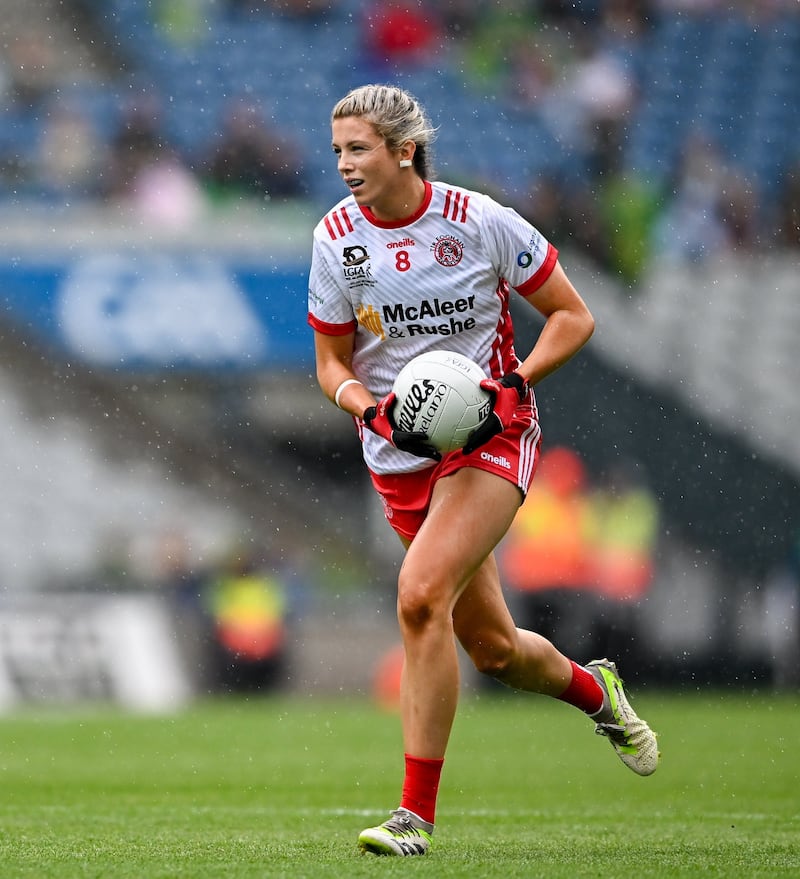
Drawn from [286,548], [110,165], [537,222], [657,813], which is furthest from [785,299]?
[657,813]

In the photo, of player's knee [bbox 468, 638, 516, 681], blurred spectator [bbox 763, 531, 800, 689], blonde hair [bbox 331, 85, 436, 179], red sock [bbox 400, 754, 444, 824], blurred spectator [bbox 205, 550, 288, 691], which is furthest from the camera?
blurred spectator [bbox 763, 531, 800, 689]

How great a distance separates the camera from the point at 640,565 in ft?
46.2

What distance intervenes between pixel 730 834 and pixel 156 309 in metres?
11.1

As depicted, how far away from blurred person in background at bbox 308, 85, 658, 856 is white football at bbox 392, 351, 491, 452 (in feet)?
0.12

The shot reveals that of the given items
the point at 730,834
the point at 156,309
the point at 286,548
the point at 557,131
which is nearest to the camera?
the point at 730,834

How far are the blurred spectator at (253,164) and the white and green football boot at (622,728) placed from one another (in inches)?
443

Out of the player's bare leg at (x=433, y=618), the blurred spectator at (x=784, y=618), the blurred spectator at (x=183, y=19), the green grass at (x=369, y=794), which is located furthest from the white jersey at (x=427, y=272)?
the blurred spectator at (x=183, y=19)

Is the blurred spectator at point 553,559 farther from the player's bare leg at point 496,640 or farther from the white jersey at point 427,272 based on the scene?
the white jersey at point 427,272

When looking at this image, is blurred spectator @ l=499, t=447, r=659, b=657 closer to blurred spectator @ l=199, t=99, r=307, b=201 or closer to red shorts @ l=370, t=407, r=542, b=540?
blurred spectator @ l=199, t=99, r=307, b=201

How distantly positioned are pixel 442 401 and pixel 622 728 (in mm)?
1723

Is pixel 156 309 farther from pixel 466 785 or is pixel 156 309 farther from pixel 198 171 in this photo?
pixel 466 785

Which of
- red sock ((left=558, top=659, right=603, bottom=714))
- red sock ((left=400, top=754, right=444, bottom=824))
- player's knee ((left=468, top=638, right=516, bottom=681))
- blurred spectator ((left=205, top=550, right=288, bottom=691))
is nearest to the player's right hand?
player's knee ((left=468, top=638, right=516, bottom=681))

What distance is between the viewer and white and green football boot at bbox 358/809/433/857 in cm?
454

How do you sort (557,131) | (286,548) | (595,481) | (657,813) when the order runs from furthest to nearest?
(557,131) → (286,548) → (595,481) → (657,813)
